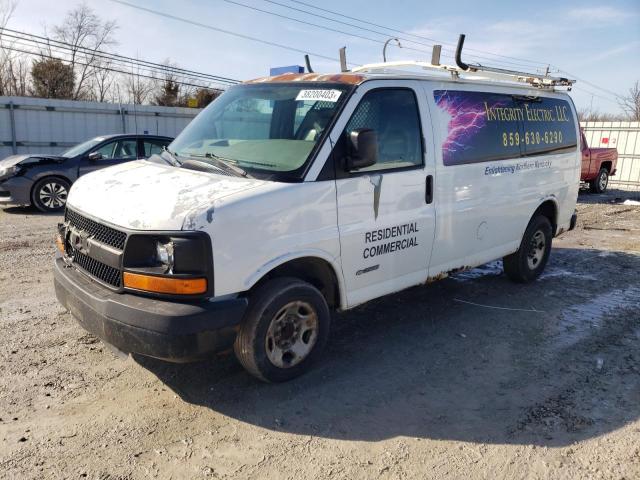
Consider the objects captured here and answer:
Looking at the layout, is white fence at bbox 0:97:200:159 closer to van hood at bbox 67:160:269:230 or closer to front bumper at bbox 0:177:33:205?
front bumper at bbox 0:177:33:205

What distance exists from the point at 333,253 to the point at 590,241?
7.08 metres

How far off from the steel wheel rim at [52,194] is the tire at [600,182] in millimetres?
14691

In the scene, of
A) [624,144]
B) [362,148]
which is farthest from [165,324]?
[624,144]

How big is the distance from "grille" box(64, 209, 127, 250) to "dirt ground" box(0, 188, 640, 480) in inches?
30.7

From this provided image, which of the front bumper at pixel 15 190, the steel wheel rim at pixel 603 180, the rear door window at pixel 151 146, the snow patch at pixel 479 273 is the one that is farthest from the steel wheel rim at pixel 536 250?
the steel wheel rim at pixel 603 180

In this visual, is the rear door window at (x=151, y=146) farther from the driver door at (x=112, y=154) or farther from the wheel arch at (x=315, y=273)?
the wheel arch at (x=315, y=273)

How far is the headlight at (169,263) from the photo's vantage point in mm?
3102

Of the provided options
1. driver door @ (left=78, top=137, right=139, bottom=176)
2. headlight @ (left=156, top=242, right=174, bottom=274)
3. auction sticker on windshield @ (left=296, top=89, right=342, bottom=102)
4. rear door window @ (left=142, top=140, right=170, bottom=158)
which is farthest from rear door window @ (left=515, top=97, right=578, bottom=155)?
driver door @ (left=78, top=137, right=139, bottom=176)

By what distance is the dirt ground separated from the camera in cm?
298

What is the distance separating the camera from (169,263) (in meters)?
3.17

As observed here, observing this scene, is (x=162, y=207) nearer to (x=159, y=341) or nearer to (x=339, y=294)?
(x=159, y=341)

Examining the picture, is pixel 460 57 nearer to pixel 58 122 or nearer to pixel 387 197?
pixel 387 197

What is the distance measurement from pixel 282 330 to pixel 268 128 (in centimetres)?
153

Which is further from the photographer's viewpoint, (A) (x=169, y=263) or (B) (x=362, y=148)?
(B) (x=362, y=148)
